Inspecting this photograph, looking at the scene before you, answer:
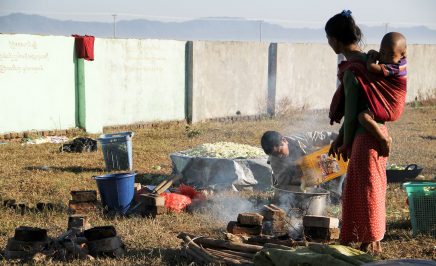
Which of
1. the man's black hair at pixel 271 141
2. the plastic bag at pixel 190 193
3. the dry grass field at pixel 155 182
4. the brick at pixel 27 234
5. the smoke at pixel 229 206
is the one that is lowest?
the smoke at pixel 229 206

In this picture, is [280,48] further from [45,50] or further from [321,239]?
[321,239]

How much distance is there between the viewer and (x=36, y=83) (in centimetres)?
1365

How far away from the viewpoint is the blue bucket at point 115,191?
23.4 ft

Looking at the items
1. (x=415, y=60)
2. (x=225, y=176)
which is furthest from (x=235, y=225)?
(x=415, y=60)

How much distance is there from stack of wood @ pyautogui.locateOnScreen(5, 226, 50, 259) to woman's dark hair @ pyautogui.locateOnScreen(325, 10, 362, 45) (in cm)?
294

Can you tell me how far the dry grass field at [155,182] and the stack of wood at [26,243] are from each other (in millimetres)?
158

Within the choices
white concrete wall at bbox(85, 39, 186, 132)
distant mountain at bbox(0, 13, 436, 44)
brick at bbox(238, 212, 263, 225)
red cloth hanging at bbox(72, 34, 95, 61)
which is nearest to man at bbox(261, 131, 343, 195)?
brick at bbox(238, 212, 263, 225)

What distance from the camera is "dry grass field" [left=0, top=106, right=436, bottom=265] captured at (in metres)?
5.83

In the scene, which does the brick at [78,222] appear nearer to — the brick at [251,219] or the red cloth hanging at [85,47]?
the brick at [251,219]

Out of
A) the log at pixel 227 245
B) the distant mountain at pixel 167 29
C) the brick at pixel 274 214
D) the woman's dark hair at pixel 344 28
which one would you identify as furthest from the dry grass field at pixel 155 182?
the distant mountain at pixel 167 29

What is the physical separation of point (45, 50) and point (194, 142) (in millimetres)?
3787

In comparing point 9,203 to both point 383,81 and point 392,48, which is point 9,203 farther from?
point 392,48

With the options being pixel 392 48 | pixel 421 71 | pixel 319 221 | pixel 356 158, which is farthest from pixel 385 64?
pixel 421 71

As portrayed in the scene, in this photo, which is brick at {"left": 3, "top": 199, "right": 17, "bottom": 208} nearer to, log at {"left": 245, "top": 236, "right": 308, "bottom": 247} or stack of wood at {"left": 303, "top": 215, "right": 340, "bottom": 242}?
log at {"left": 245, "top": 236, "right": 308, "bottom": 247}
